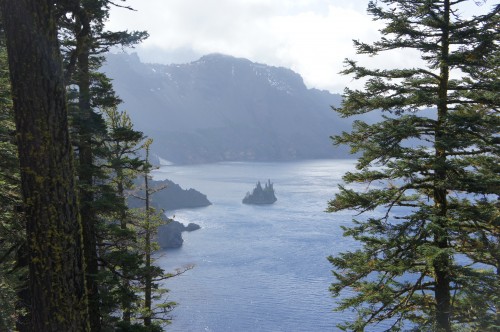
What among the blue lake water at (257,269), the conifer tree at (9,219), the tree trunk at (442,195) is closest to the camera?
the conifer tree at (9,219)

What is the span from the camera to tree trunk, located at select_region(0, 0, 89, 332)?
3785mm

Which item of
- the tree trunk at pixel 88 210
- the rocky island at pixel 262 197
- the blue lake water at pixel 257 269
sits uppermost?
the tree trunk at pixel 88 210

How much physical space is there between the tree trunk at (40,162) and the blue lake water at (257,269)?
64.8 feet

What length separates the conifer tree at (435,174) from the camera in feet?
26.2

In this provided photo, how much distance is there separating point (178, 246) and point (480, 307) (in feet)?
291

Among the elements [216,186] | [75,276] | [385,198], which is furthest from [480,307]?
[216,186]

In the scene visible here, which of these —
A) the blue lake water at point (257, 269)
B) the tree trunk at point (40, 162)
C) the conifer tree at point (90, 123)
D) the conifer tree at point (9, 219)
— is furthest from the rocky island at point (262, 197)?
the tree trunk at point (40, 162)

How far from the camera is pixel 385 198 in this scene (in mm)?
9094

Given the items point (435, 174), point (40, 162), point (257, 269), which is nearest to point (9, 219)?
point (40, 162)

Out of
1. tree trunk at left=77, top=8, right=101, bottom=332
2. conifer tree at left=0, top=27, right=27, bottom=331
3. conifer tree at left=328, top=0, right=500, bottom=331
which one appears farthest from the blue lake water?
conifer tree at left=328, top=0, right=500, bottom=331

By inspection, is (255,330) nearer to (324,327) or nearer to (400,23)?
(324,327)

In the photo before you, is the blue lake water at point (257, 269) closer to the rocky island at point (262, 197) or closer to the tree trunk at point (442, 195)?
the rocky island at point (262, 197)

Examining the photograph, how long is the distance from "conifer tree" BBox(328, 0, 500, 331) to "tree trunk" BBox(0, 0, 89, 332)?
6259 mm

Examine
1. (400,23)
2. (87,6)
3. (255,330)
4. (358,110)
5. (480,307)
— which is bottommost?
(255,330)
